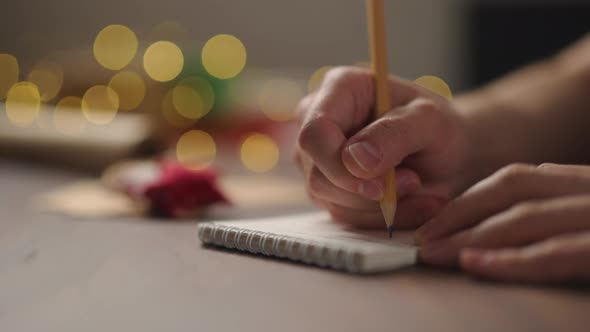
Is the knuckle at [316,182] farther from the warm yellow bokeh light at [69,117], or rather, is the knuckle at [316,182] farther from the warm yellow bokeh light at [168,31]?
the warm yellow bokeh light at [168,31]

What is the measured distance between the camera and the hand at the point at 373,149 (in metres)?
0.54

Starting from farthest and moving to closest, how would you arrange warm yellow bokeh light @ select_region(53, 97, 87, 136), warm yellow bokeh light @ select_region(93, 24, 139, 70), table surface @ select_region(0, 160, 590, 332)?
warm yellow bokeh light @ select_region(93, 24, 139, 70), warm yellow bokeh light @ select_region(53, 97, 87, 136), table surface @ select_region(0, 160, 590, 332)

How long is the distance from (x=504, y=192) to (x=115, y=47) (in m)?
1.66

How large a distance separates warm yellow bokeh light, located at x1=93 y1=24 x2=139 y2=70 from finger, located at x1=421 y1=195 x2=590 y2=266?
55.4 inches

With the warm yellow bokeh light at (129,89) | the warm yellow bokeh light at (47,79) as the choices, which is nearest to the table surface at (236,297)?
the warm yellow bokeh light at (129,89)

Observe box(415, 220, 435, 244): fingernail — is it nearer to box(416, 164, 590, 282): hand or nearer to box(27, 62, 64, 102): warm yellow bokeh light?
box(416, 164, 590, 282): hand

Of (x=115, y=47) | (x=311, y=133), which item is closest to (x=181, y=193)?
(x=311, y=133)

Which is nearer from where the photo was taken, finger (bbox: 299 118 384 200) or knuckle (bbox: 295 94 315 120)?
finger (bbox: 299 118 384 200)

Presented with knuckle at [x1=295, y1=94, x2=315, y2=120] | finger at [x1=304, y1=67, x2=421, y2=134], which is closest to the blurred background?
knuckle at [x1=295, y1=94, x2=315, y2=120]

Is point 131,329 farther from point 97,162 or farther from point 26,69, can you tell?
point 26,69

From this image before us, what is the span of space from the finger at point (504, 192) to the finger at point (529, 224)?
0.01 m

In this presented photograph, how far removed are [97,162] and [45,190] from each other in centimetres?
23

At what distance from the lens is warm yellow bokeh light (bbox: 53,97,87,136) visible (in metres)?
1.36

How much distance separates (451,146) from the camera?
67 centimetres
